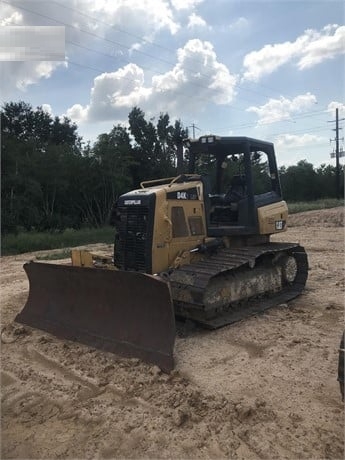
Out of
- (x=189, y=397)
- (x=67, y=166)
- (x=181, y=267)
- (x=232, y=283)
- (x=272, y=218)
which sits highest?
(x=67, y=166)

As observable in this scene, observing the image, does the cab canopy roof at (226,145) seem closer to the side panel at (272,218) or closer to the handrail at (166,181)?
the handrail at (166,181)

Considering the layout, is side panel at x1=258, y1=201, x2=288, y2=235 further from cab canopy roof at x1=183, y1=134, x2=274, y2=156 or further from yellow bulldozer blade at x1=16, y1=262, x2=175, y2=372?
yellow bulldozer blade at x1=16, y1=262, x2=175, y2=372

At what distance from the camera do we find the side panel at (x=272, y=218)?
6867 millimetres

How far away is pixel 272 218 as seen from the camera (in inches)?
279

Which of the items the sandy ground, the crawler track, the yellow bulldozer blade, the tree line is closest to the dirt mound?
the tree line

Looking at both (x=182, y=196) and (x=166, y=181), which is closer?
(x=182, y=196)

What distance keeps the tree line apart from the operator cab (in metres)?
12.9

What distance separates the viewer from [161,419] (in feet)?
11.3

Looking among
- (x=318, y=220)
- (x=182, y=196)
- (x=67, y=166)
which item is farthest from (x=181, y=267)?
(x=67, y=166)

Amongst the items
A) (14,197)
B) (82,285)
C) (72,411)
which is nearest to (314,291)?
(82,285)

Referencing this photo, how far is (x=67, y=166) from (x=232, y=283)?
75.7ft

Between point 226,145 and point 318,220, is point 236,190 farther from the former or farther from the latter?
point 318,220

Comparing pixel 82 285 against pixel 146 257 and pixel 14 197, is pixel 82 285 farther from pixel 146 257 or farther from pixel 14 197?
pixel 14 197

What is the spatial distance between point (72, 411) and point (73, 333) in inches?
73.8
